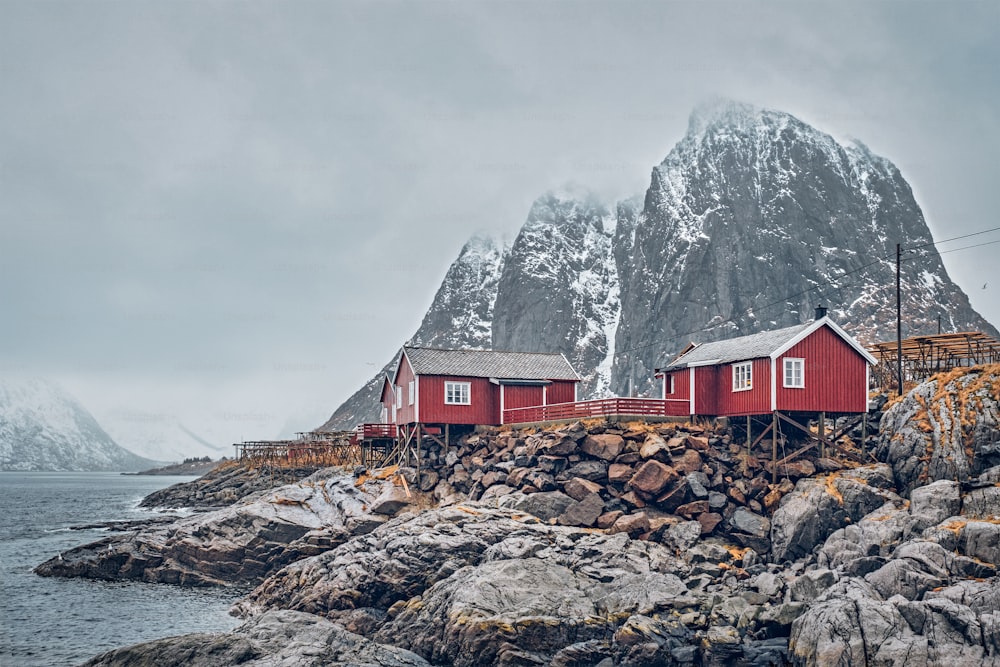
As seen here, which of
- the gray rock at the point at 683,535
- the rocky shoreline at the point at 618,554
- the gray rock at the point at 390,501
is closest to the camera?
the rocky shoreline at the point at 618,554

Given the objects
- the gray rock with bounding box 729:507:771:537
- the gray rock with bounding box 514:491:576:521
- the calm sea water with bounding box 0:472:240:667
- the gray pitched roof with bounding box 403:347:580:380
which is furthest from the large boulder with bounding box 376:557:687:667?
the gray pitched roof with bounding box 403:347:580:380

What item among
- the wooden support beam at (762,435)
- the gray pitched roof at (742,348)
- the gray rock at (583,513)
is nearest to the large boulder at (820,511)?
the wooden support beam at (762,435)

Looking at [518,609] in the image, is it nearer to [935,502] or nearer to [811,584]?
[811,584]

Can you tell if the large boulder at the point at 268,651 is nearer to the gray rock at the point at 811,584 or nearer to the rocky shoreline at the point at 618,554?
the rocky shoreline at the point at 618,554

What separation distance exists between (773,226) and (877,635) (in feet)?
594

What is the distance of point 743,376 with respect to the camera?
4850 cm

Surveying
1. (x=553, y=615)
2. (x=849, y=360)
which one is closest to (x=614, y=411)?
(x=849, y=360)

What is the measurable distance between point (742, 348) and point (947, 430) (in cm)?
1177

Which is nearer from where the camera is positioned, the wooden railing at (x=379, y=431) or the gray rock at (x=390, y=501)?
the gray rock at (x=390, y=501)

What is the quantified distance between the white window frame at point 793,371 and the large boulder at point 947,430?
16.2ft

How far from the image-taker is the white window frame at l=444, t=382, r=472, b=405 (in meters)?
55.5

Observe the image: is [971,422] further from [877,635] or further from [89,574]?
[89,574]

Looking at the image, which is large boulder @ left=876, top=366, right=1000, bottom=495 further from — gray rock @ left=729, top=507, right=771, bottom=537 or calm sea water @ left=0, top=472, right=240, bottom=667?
calm sea water @ left=0, top=472, right=240, bottom=667

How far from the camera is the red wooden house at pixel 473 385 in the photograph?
181 ft
